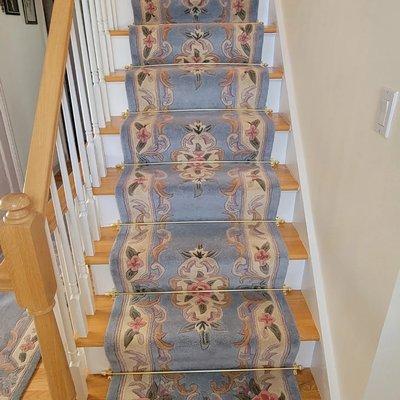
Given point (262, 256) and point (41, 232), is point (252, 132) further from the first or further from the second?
point (41, 232)

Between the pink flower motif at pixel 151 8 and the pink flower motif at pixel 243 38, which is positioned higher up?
the pink flower motif at pixel 151 8

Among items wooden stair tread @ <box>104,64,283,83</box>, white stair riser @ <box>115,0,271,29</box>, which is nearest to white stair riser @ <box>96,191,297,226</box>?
wooden stair tread @ <box>104,64,283,83</box>

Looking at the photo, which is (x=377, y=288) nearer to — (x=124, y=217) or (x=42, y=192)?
(x=42, y=192)

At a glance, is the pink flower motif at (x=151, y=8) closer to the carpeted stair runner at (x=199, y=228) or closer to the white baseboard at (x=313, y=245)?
the carpeted stair runner at (x=199, y=228)

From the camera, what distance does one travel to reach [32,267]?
0.92 meters

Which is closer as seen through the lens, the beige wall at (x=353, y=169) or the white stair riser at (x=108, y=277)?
the beige wall at (x=353, y=169)

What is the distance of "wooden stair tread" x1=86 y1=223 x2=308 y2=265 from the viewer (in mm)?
1551

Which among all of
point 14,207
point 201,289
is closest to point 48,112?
point 14,207

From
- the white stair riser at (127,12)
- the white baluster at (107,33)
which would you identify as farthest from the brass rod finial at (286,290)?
the white stair riser at (127,12)

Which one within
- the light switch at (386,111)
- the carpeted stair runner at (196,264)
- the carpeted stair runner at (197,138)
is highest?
the light switch at (386,111)

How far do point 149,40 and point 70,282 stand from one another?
138 cm

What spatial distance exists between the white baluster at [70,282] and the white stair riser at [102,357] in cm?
9

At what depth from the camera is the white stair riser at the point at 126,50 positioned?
2070mm

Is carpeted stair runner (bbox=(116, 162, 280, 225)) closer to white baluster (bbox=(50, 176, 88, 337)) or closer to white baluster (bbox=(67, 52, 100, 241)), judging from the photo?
white baluster (bbox=(67, 52, 100, 241))
